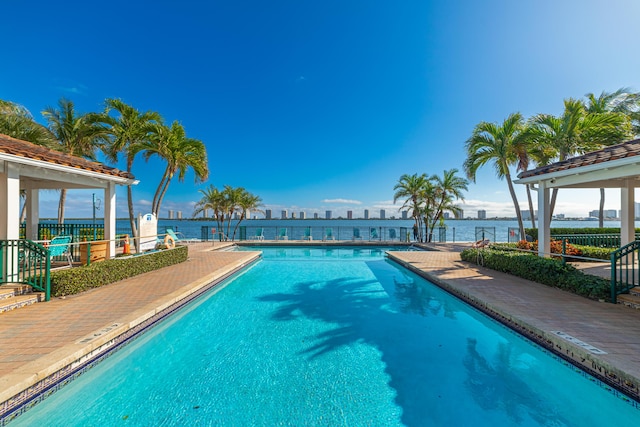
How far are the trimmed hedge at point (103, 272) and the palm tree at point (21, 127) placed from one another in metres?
8.00

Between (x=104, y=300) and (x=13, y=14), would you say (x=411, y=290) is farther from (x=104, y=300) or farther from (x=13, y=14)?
(x=13, y=14)

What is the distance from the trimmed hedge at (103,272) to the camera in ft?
18.0

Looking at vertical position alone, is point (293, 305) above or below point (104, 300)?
below

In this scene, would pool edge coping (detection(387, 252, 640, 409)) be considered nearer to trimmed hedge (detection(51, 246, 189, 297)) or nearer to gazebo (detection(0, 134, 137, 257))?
trimmed hedge (detection(51, 246, 189, 297))

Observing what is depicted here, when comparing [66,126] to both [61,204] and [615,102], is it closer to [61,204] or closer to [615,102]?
[61,204]

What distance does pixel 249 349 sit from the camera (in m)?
4.32

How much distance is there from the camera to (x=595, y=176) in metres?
6.24

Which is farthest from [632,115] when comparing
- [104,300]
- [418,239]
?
[104,300]

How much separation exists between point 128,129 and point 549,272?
15.0 meters

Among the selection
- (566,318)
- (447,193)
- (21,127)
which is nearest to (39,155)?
(21,127)

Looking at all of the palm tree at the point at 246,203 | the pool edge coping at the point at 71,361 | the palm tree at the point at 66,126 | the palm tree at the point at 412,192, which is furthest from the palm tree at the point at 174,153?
the palm tree at the point at 412,192

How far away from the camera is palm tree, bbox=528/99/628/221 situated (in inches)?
411

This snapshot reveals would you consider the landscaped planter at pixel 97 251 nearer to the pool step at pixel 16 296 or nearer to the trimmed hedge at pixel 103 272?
the trimmed hedge at pixel 103 272

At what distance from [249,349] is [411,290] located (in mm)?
5199
